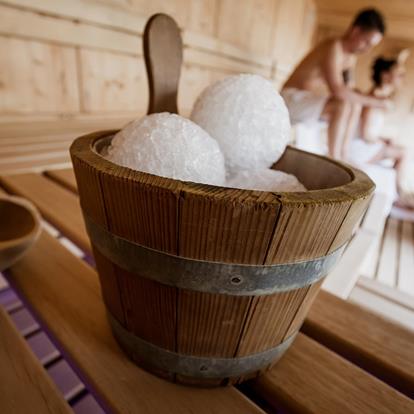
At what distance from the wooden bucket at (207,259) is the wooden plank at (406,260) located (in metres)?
2.06

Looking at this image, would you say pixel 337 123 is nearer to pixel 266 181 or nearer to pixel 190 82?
pixel 190 82

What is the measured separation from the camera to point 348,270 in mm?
1106

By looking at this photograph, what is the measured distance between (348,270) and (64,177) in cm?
106

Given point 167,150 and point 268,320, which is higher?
point 167,150

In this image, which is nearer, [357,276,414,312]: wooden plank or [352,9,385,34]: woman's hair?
[357,276,414,312]: wooden plank

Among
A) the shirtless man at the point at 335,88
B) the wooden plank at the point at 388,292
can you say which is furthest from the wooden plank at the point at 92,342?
the shirtless man at the point at 335,88

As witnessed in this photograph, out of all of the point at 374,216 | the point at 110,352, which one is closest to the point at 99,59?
the point at 374,216

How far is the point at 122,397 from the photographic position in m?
0.47

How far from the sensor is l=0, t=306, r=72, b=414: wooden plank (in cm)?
44

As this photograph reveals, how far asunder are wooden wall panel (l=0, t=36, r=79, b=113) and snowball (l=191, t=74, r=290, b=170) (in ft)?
7.19

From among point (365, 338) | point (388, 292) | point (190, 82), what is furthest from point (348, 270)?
point (190, 82)

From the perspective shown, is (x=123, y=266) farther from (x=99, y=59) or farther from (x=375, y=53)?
(x=375, y=53)

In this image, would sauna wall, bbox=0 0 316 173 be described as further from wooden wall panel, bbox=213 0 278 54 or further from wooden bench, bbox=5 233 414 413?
wooden bench, bbox=5 233 414 413

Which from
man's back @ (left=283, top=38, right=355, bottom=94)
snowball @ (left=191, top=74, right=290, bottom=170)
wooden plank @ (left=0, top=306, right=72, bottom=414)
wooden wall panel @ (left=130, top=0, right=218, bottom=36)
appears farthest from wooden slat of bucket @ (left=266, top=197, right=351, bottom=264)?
man's back @ (left=283, top=38, right=355, bottom=94)
